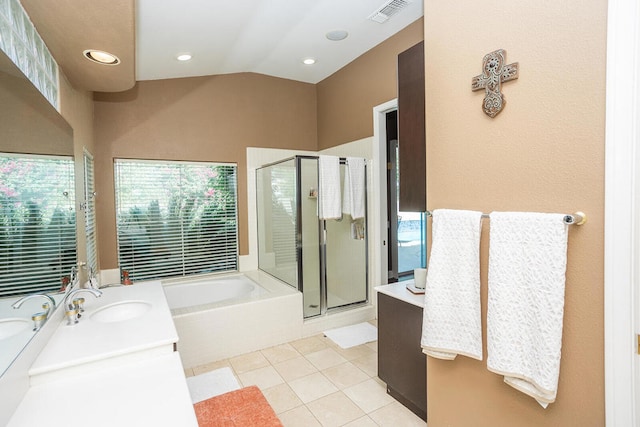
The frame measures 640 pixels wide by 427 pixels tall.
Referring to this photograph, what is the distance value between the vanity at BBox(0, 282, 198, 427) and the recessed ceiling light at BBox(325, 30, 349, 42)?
2768mm

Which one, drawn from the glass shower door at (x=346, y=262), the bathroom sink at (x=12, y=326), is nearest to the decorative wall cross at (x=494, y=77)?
the bathroom sink at (x=12, y=326)

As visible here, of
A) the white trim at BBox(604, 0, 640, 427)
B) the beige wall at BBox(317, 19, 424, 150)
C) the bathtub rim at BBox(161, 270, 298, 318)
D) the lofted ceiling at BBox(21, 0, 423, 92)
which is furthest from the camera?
the beige wall at BBox(317, 19, 424, 150)

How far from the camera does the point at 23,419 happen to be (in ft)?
3.49

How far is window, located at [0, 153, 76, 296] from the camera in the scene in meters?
1.17

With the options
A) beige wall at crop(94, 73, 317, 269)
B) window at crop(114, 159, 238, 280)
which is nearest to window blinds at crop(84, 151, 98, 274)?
beige wall at crop(94, 73, 317, 269)

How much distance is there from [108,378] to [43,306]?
1.57 ft

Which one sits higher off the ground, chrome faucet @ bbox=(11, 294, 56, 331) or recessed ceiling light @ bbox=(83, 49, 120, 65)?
recessed ceiling light @ bbox=(83, 49, 120, 65)

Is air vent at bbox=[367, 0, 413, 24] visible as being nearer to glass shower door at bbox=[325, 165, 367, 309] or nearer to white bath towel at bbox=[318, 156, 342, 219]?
white bath towel at bbox=[318, 156, 342, 219]

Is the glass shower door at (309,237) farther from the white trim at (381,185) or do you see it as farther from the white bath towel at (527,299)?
the white bath towel at (527,299)

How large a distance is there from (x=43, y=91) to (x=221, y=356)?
7.52 ft

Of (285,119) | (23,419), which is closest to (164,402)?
(23,419)

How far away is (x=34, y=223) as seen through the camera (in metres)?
1.40

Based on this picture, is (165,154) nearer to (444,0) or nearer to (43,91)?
(43,91)

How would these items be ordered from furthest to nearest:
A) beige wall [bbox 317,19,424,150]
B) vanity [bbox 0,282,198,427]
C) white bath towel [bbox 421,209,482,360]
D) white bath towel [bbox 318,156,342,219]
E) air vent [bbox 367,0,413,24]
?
white bath towel [bbox 318,156,342,219] < beige wall [bbox 317,19,424,150] < air vent [bbox 367,0,413,24] < white bath towel [bbox 421,209,482,360] < vanity [bbox 0,282,198,427]
